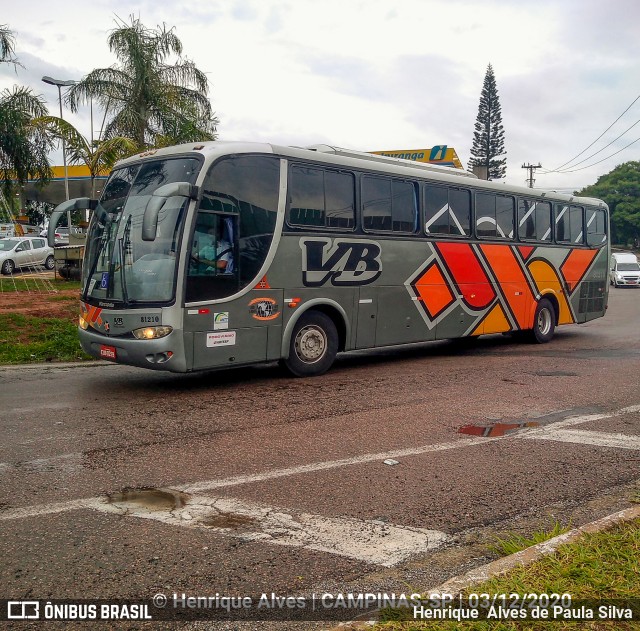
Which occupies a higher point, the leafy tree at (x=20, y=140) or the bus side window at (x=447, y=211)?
the leafy tree at (x=20, y=140)

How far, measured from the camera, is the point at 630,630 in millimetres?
3145

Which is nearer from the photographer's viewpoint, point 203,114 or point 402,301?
point 402,301

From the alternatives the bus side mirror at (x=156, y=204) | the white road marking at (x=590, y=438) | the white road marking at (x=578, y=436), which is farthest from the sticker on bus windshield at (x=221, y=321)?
the white road marking at (x=590, y=438)

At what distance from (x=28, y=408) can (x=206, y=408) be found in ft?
6.36

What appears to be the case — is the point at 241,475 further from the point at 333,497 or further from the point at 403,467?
the point at 403,467

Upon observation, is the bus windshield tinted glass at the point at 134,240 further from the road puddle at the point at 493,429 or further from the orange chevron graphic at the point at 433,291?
the orange chevron graphic at the point at 433,291

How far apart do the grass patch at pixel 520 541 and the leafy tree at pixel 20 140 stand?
19.8 metres

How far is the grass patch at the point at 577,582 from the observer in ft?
10.4

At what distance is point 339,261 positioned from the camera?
11.1m

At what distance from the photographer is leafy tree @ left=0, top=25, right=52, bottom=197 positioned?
2048cm

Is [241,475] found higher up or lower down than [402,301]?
lower down

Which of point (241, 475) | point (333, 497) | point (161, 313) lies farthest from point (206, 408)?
point (333, 497)

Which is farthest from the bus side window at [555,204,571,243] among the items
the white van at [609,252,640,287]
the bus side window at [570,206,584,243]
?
the white van at [609,252,640,287]

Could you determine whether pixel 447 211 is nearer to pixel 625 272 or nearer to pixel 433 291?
pixel 433 291
